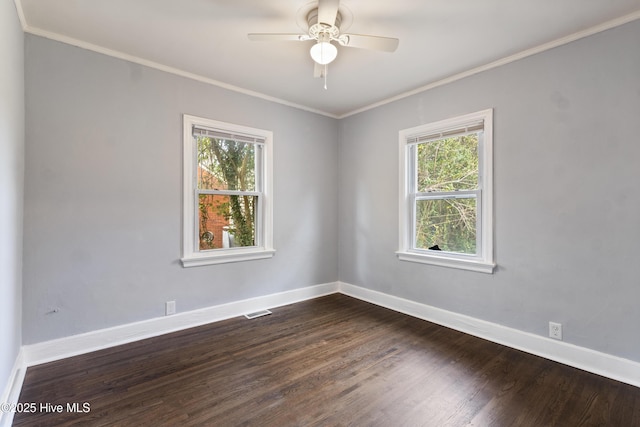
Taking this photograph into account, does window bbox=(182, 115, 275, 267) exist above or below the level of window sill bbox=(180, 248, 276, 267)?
above

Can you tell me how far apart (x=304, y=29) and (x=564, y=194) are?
2443 millimetres

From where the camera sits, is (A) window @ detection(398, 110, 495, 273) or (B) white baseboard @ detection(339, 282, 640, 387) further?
(A) window @ detection(398, 110, 495, 273)

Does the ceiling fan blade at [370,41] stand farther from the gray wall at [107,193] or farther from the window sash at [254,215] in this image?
the window sash at [254,215]

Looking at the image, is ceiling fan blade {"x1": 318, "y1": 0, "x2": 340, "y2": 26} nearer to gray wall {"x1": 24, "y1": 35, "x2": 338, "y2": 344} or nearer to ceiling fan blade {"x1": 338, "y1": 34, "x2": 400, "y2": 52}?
ceiling fan blade {"x1": 338, "y1": 34, "x2": 400, "y2": 52}

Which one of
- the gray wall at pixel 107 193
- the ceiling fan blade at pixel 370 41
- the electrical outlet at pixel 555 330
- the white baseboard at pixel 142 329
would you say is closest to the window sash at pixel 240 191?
the gray wall at pixel 107 193

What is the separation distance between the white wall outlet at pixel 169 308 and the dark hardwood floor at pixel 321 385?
0.72 ft

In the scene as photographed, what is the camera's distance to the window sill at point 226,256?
3.11 meters

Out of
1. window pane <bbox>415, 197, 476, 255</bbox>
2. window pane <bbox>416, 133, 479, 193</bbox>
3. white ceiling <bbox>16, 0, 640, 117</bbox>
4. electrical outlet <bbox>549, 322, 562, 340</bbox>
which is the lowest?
electrical outlet <bbox>549, 322, 562, 340</bbox>

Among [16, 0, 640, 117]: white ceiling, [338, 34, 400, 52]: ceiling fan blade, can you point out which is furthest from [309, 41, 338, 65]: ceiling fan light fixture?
[16, 0, 640, 117]: white ceiling

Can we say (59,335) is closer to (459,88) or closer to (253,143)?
(253,143)

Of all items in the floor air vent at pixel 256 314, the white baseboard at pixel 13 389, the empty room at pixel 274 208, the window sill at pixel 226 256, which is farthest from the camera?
the floor air vent at pixel 256 314

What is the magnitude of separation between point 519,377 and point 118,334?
10.8 ft

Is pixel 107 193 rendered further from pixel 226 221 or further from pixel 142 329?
pixel 142 329

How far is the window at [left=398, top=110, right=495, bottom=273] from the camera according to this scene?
9.61 ft
